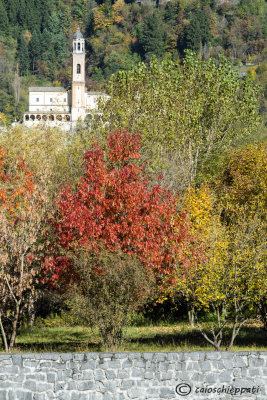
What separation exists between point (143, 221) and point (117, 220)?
735mm

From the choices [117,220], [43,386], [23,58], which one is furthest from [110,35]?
[43,386]

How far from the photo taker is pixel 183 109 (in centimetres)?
3073

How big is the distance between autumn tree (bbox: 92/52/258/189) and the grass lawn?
939cm

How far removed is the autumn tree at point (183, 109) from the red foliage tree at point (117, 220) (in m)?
10.6

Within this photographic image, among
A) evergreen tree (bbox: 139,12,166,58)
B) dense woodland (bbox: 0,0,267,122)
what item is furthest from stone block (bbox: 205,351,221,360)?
evergreen tree (bbox: 139,12,166,58)

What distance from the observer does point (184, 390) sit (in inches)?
496

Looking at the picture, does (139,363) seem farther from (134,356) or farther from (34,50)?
(34,50)

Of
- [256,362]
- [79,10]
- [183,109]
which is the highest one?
[79,10]

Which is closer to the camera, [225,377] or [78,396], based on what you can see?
[78,396]

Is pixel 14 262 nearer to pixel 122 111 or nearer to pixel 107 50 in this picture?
pixel 122 111

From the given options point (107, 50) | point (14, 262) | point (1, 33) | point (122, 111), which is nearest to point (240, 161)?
point (122, 111)

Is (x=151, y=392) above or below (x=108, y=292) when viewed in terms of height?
below

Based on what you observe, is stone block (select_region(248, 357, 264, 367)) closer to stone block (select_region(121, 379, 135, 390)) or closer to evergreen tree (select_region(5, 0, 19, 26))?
stone block (select_region(121, 379, 135, 390))

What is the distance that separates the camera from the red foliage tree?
1642cm
